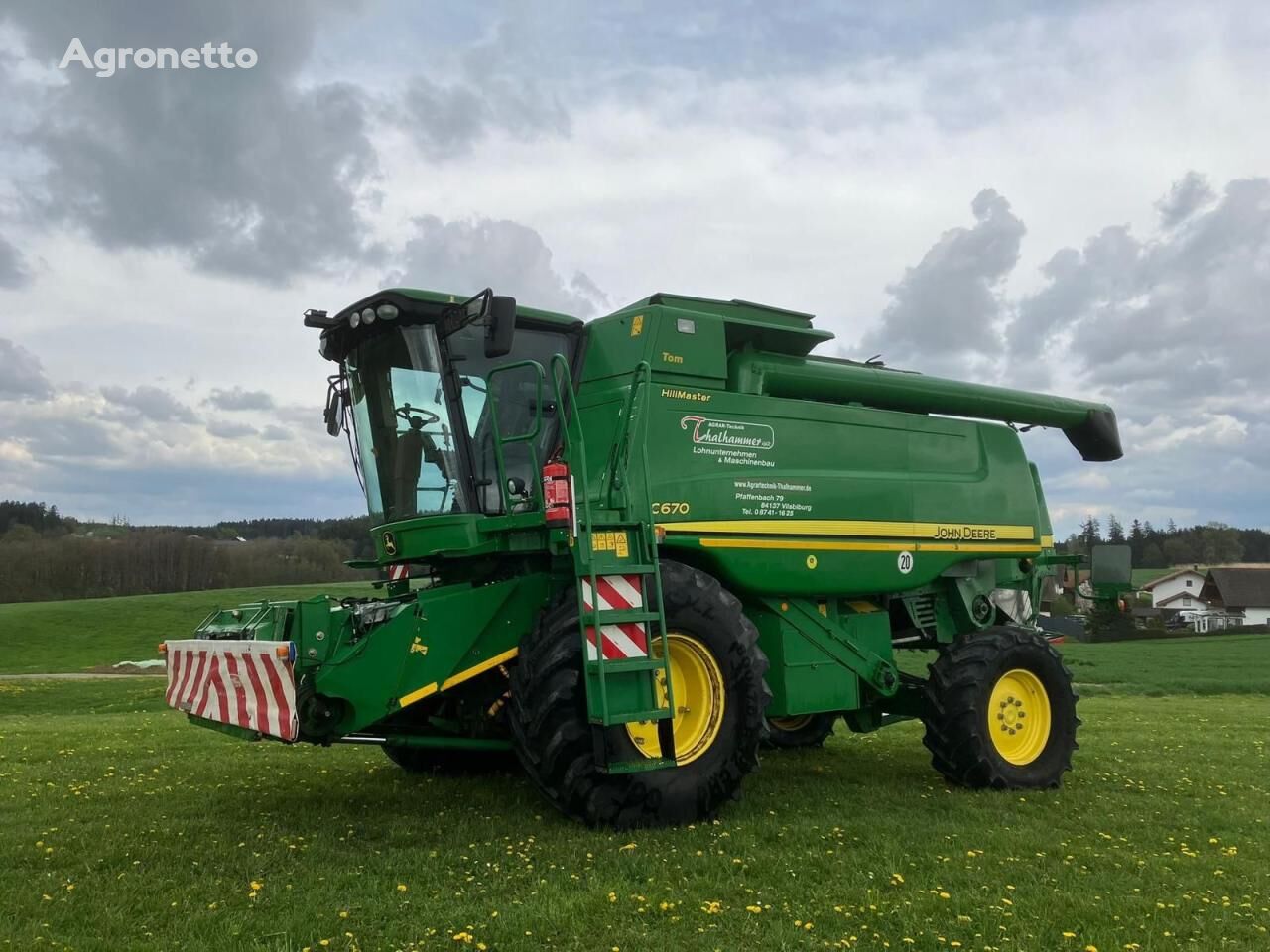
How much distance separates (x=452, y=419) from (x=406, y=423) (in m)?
0.43

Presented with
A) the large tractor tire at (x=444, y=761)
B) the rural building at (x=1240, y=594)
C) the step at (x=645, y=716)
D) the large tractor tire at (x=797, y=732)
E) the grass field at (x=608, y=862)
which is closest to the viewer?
the grass field at (x=608, y=862)

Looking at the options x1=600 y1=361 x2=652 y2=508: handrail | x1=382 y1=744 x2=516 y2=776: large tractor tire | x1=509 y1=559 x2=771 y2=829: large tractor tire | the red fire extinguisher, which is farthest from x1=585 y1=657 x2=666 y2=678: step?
x1=382 y1=744 x2=516 y2=776: large tractor tire

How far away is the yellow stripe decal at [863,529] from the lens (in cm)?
759

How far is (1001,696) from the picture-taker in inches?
358

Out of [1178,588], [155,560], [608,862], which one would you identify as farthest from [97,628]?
[1178,588]

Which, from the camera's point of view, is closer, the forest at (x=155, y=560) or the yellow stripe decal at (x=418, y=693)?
the yellow stripe decal at (x=418, y=693)

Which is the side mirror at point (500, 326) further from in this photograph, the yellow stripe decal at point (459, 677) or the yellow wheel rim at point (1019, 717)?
the yellow wheel rim at point (1019, 717)

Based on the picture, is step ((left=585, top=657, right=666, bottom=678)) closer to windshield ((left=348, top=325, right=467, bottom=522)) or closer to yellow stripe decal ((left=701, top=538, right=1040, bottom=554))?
yellow stripe decal ((left=701, top=538, right=1040, bottom=554))

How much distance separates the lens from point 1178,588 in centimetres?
9619

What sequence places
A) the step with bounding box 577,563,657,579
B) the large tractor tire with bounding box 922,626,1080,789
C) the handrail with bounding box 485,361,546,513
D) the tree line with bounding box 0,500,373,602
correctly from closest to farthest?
1. the step with bounding box 577,563,657,579
2. the handrail with bounding box 485,361,546,513
3. the large tractor tire with bounding box 922,626,1080,789
4. the tree line with bounding box 0,500,373,602

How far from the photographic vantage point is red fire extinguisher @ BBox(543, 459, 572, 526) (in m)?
6.60

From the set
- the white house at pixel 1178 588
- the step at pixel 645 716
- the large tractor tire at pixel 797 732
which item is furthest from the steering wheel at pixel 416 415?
the white house at pixel 1178 588

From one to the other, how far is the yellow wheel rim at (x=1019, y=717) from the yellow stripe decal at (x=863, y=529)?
4.26 feet

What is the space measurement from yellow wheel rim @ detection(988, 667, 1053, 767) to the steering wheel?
17.3 ft
